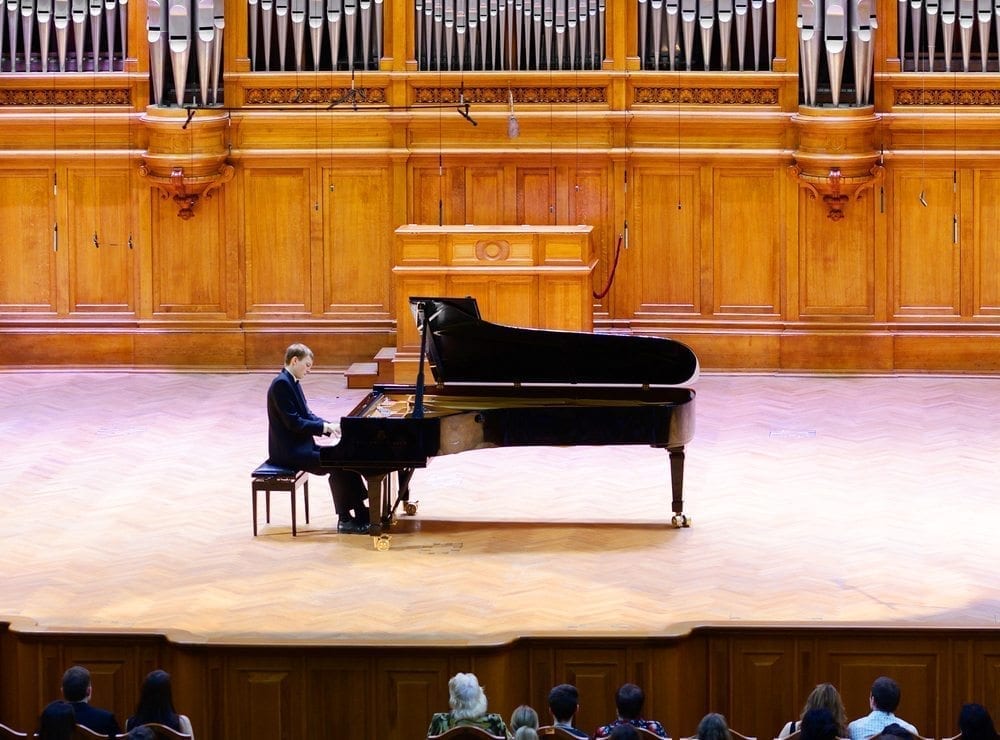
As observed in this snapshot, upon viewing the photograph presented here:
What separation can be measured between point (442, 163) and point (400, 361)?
1.77 metres

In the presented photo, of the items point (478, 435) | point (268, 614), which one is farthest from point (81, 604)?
point (478, 435)

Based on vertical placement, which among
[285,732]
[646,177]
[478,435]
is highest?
[646,177]

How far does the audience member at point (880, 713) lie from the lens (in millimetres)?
5840

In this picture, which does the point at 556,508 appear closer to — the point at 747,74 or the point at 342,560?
the point at 342,560

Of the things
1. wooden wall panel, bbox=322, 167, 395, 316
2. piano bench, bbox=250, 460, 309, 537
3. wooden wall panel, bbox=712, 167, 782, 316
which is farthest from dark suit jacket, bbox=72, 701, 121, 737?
wooden wall panel, bbox=712, 167, 782, 316

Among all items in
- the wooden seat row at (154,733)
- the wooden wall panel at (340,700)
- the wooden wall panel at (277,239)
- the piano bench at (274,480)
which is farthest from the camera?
the wooden wall panel at (277,239)

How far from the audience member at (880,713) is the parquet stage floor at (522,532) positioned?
101cm

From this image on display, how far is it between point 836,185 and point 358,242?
3641 millimetres

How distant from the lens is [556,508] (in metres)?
9.75

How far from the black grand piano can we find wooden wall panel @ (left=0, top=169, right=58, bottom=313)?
5119 millimetres

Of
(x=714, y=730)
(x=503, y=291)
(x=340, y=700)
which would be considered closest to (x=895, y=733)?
(x=714, y=730)

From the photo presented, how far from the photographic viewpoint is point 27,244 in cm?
1385

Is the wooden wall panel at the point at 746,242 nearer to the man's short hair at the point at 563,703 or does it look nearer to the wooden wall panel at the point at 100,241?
the wooden wall panel at the point at 100,241

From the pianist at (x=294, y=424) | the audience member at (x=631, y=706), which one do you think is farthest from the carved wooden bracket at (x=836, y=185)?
the audience member at (x=631, y=706)
